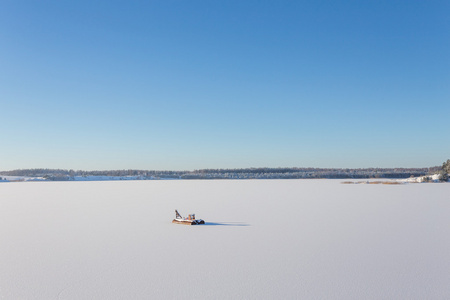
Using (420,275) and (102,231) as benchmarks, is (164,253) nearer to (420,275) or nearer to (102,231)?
(102,231)

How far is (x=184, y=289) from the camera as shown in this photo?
496 centimetres

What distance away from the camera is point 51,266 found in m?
6.15

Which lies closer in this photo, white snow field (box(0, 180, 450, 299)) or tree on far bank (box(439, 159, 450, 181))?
white snow field (box(0, 180, 450, 299))

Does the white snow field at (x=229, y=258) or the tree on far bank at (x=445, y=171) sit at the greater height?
the tree on far bank at (x=445, y=171)

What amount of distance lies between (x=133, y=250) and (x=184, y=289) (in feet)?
8.73

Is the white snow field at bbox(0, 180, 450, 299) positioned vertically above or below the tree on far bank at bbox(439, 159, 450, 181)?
below

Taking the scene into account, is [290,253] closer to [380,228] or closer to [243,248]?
[243,248]

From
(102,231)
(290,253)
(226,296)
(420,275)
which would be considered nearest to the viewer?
(226,296)

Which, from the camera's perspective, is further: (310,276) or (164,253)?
(164,253)

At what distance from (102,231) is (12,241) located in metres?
2.00

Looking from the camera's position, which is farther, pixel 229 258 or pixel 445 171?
pixel 445 171

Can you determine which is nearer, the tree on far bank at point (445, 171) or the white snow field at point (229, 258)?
the white snow field at point (229, 258)

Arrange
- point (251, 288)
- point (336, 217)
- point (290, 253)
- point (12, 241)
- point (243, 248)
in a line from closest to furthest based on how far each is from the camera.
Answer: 1. point (251, 288)
2. point (290, 253)
3. point (243, 248)
4. point (12, 241)
5. point (336, 217)

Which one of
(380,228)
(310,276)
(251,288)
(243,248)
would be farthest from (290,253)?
(380,228)
